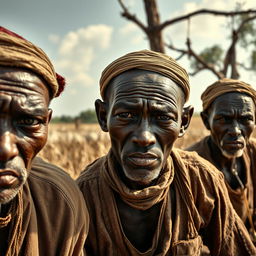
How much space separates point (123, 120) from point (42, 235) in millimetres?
734

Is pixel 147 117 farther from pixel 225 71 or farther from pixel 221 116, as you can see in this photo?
pixel 225 71

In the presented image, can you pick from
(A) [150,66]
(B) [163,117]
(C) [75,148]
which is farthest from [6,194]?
(C) [75,148]

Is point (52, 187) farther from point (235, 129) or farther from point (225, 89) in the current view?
point (225, 89)

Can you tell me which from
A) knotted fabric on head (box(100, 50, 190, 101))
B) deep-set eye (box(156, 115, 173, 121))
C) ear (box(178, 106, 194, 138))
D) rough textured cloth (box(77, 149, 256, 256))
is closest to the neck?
rough textured cloth (box(77, 149, 256, 256))

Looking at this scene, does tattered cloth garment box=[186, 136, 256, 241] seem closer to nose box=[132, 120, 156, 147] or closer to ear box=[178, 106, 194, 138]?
ear box=[178, 106, 194, 138]

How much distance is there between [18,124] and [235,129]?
2.08 m

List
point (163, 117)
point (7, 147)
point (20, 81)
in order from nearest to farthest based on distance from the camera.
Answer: point (7, 147) → point (20, 81) → point (163, 117)

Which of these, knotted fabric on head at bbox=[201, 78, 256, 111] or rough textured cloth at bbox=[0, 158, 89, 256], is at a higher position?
knotted fabric on head at bbox=[201, 78, 256, 111]

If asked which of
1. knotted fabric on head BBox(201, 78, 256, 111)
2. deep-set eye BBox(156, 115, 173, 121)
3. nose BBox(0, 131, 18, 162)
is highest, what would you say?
knotted fabric on head BBox(201, 78, 256, 111)

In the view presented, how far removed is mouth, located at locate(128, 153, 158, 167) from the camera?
1.80 metres

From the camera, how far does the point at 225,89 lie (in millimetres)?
3010

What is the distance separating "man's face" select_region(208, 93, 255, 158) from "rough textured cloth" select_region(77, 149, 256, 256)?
0.63 m

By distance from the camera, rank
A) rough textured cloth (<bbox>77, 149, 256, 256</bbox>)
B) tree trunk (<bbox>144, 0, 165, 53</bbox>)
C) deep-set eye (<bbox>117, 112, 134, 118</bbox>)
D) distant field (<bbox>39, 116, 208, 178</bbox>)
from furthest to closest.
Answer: distant field (<bbox>39, 116, 208, 178</bbox>) → tree trunk (<bbox>144, 0, 165, 53</bbox>) → rough textured cloth (<bbox>77, 149, 256, 256</bbox>) → deep-set eye (<bbox>117, 112, 134, 118</bbox>)

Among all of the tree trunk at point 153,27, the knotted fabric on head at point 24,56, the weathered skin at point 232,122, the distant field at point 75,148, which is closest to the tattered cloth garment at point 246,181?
the weathered skin at point 232,122
